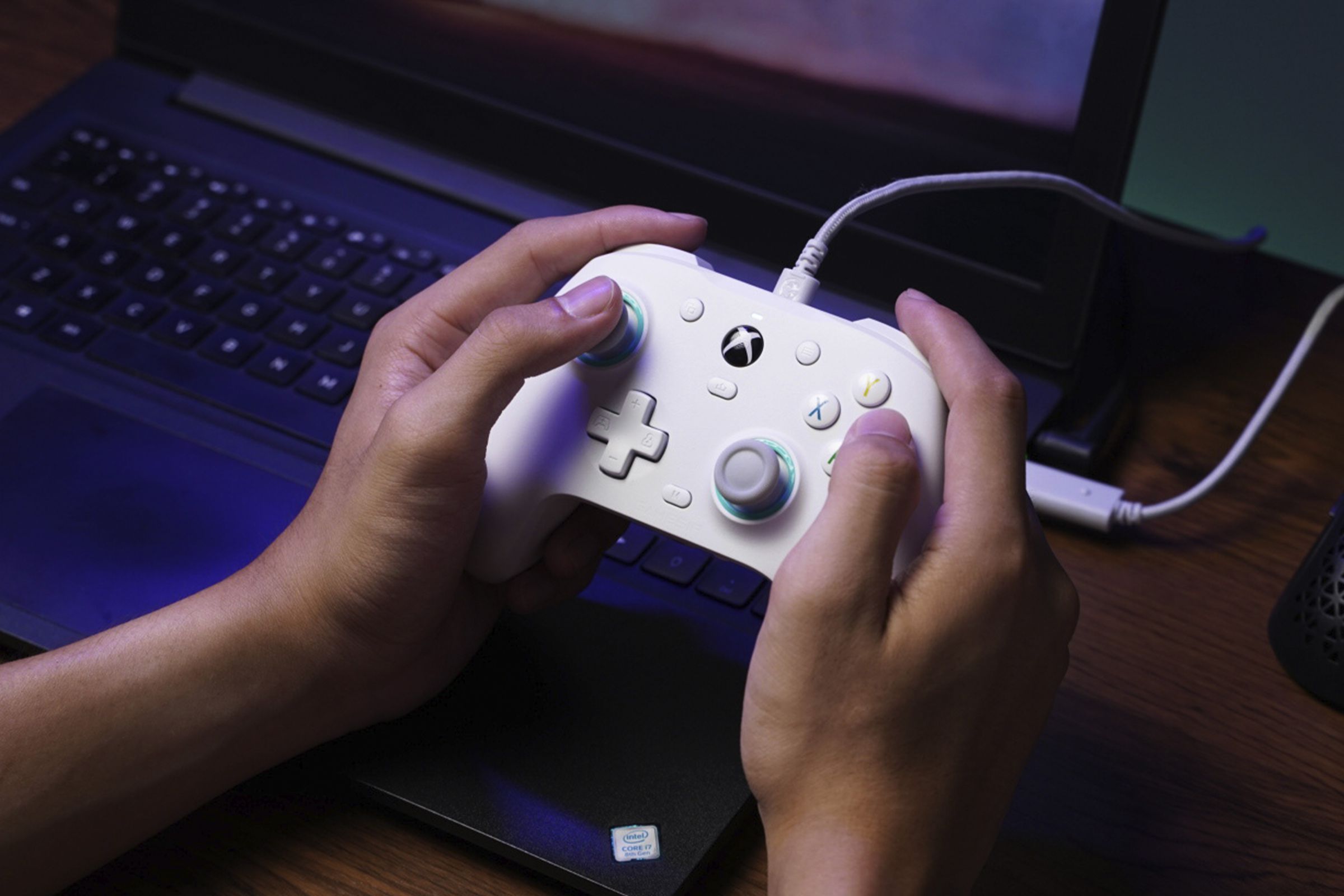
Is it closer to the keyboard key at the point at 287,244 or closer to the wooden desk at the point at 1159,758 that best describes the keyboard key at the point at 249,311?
the keyboard key at the point at 287,244

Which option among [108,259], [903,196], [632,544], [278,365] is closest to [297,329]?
[278,365]

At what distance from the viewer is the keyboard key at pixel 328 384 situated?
2.15 feet

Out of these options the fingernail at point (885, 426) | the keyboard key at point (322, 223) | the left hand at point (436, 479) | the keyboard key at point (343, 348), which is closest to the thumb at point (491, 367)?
the left hand at point (436, 479)

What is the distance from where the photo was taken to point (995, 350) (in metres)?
→ 0.69

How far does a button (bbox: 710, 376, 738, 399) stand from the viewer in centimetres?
48

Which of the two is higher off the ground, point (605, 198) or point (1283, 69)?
point (1283, 69)

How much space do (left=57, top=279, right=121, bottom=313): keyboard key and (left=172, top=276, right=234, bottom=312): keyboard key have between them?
0.04 meters

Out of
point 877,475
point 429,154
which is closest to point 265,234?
point 429,154

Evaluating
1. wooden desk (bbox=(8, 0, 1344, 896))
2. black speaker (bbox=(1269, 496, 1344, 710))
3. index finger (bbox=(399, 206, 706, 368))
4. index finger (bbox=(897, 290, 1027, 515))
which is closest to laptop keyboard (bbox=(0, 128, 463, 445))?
index finger (bbox=(399, 206, 706, 368))

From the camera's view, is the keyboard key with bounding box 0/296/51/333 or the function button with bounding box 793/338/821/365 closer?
the function button with bounding box 793/338/821/365

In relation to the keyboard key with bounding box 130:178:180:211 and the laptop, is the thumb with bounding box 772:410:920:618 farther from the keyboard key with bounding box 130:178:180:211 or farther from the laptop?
the keyboard key with bounding box 130:178:180:211

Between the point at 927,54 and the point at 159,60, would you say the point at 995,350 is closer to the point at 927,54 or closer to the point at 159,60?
the point at 927,54

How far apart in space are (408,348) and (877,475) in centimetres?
23

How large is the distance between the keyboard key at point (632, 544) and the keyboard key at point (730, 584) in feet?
0.11
